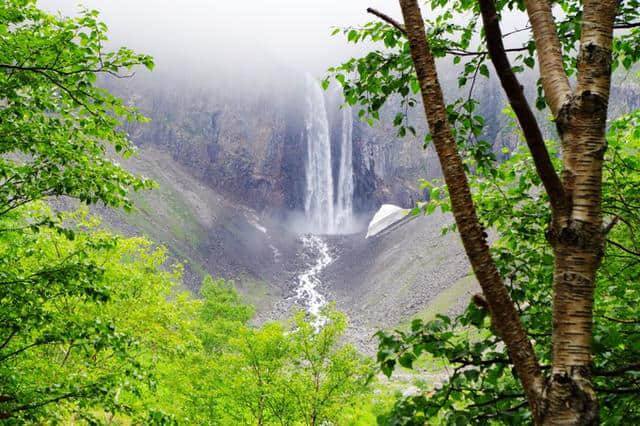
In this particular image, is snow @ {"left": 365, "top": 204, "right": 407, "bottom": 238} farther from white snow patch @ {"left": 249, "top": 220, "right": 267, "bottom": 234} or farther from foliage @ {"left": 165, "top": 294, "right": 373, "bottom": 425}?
foliage @ {"left": 165, "top": 294, "right": 373, "bottom": 425}

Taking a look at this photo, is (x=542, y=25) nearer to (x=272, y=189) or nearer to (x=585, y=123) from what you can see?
(x=585, y=123)

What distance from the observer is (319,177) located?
4749 inches

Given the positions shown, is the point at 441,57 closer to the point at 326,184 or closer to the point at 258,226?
the point at 326,184

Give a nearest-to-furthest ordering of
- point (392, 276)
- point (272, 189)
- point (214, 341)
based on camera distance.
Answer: point (214, 341) < point (392, 276) < point (272, 189)

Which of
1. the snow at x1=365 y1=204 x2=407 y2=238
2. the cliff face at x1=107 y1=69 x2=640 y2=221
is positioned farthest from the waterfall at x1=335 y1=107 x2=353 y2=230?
the snow at x1=365 y1=204 x2=407 y2=238

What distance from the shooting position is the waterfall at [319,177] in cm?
12038

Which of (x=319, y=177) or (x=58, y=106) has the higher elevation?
(x=319, y=177)

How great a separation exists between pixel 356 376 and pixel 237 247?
97.0m

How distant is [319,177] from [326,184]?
2521mm

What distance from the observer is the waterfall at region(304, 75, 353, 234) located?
12056 centimetres

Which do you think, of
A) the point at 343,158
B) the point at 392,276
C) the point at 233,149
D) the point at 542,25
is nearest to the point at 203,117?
the point at 233,149

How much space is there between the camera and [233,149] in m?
152

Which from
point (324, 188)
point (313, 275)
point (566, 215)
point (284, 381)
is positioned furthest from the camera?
point (324, 188)

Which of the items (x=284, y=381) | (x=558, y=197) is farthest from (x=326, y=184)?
(x=558, y=197)
